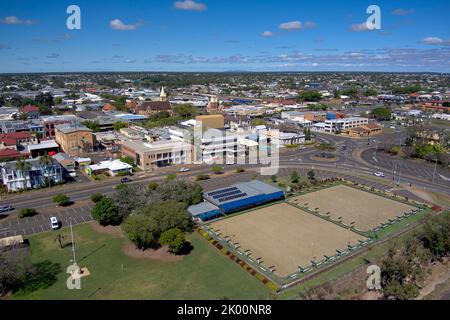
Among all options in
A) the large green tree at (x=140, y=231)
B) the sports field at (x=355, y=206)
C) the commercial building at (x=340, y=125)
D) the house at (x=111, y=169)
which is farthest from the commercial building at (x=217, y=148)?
the commercial building at (x=340, y=125)

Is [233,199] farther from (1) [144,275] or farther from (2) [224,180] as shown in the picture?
(1) [144,275]

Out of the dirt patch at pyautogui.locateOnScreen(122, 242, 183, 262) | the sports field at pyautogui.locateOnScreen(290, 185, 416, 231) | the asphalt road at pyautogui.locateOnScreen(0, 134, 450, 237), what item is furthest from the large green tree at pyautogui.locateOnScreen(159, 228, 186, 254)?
the sports field at pyautogui.locateOnScreen(290, 185, 416, 231)

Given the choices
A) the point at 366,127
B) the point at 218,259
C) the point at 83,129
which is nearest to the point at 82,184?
the point at 83,129

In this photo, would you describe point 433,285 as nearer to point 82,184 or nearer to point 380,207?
point 380,207

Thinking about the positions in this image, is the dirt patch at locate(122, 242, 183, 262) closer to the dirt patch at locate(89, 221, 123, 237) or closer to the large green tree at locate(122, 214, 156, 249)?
the large green tree at locate(122, 214, 156, 249)
